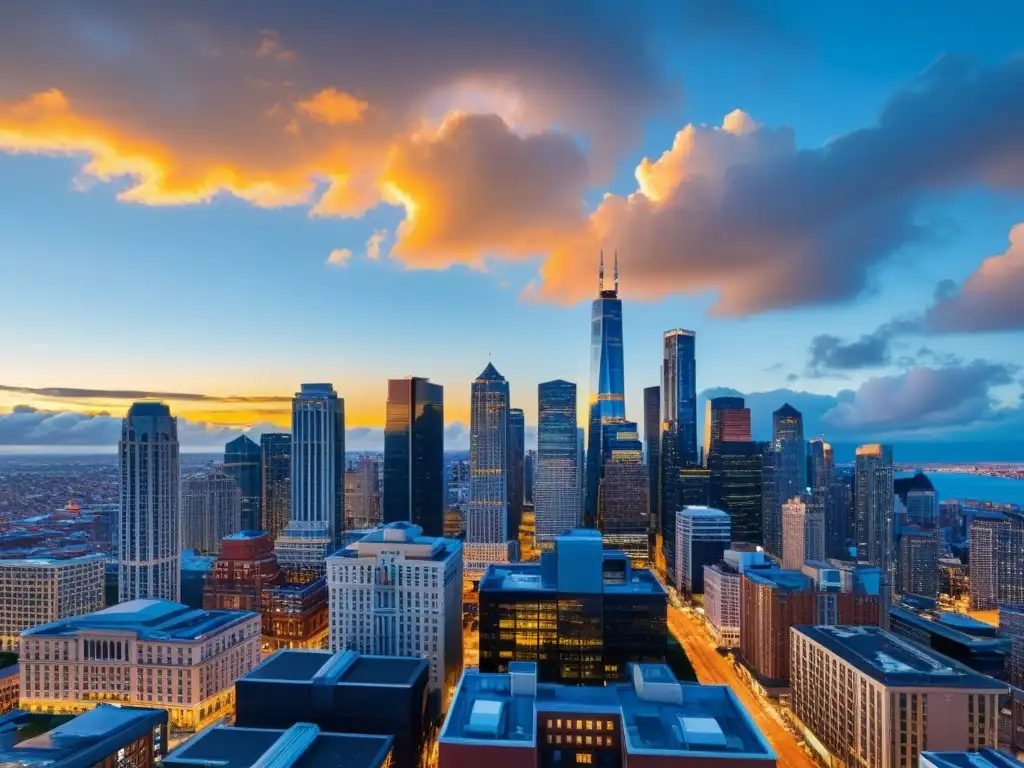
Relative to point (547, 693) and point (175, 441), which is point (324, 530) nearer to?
point (175, 441)

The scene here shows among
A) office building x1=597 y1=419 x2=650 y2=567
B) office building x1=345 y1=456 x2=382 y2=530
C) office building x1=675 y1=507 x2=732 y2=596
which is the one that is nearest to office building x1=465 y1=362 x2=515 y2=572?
office building x1=597 y1=419 x2=650 y2=567

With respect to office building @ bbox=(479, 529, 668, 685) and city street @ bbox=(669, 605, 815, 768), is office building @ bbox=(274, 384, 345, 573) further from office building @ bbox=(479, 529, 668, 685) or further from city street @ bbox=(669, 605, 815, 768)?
office building @ bbox=(479, 529, 668, 685)

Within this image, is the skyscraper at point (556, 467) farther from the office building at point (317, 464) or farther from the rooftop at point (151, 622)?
the rooftop at point (151, 622)

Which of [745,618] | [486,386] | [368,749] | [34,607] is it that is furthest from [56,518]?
[745,618]

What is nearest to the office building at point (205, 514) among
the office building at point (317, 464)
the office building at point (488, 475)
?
the office building at point (317, 464)

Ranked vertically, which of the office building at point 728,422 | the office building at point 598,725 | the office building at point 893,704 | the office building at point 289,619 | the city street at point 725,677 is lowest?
the city street at point 725,677

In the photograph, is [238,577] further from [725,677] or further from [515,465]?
[515,465]
